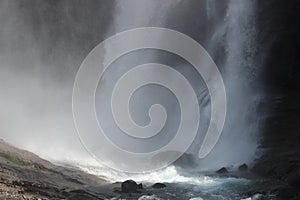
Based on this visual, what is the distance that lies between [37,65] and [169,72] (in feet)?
47.6

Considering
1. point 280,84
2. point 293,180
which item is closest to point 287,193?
point 293,180

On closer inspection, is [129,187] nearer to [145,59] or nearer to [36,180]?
[36,180]

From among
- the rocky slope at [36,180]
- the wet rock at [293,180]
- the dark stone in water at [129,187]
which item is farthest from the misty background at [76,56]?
the dark stone in water at [129,187]

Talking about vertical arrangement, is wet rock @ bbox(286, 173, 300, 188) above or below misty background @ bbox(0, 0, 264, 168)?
below

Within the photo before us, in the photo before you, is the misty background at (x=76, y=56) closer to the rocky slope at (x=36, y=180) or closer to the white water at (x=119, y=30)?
the white water at (x=119, y=30)

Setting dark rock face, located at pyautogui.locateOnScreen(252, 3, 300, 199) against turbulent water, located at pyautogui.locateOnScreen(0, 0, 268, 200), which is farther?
turbulent water, located at pyautogui.locateOnScreen(0, 0, 268, 200)

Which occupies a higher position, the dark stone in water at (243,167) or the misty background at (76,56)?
the misty background at (76,56)

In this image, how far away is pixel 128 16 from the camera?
48.5 metres

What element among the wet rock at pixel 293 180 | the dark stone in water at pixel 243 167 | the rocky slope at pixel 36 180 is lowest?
the rocky slope at pixel 36 180

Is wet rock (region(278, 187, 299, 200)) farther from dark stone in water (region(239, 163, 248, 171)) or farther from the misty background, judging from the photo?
the misty background

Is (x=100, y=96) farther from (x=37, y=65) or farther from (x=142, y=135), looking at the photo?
(x=142, y=135)

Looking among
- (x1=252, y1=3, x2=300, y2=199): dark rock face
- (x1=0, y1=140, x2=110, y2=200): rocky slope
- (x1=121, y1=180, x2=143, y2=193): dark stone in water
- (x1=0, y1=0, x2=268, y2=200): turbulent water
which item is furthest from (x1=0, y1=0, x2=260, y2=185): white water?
(x1=0, y1=140, x2=110, y2=200): rocky slope

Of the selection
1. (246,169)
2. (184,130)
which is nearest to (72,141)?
(184,130)

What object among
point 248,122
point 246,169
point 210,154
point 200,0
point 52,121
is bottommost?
point 246,169
